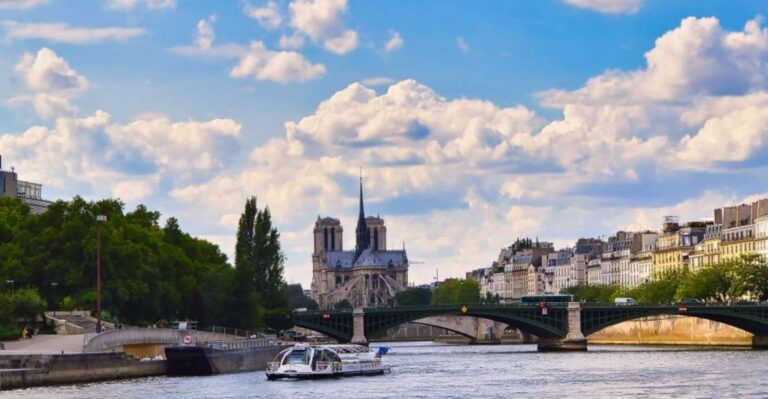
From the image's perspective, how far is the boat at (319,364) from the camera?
80.9m

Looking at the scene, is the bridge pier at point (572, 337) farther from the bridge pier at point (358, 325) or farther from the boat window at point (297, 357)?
the boat window at point (297, 357)

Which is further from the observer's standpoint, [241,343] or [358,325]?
[358,325]

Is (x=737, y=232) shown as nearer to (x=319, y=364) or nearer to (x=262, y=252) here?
(x=262, y=252)

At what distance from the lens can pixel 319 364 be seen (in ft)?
272

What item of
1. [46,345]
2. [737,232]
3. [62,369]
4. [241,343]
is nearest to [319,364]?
[241,343]

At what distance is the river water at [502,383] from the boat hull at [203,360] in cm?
81

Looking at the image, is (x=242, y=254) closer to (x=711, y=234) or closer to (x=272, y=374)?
(x=272, y=374)

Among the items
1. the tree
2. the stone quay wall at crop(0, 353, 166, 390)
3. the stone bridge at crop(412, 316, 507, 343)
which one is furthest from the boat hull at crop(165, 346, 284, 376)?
the stone bridge at crop(412, 316, 507, 343)

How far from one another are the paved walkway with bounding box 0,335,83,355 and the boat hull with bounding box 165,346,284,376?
3862 millimetres

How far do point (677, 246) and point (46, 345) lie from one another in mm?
120963

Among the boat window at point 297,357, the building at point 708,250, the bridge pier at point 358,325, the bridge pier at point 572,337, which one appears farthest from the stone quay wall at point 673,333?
the boat window at point 297,357

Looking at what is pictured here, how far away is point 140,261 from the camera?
103m

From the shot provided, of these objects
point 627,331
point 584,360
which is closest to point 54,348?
point 584,360

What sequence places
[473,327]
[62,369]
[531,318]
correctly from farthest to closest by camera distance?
[473,327] < [531,318] < [62,369]
